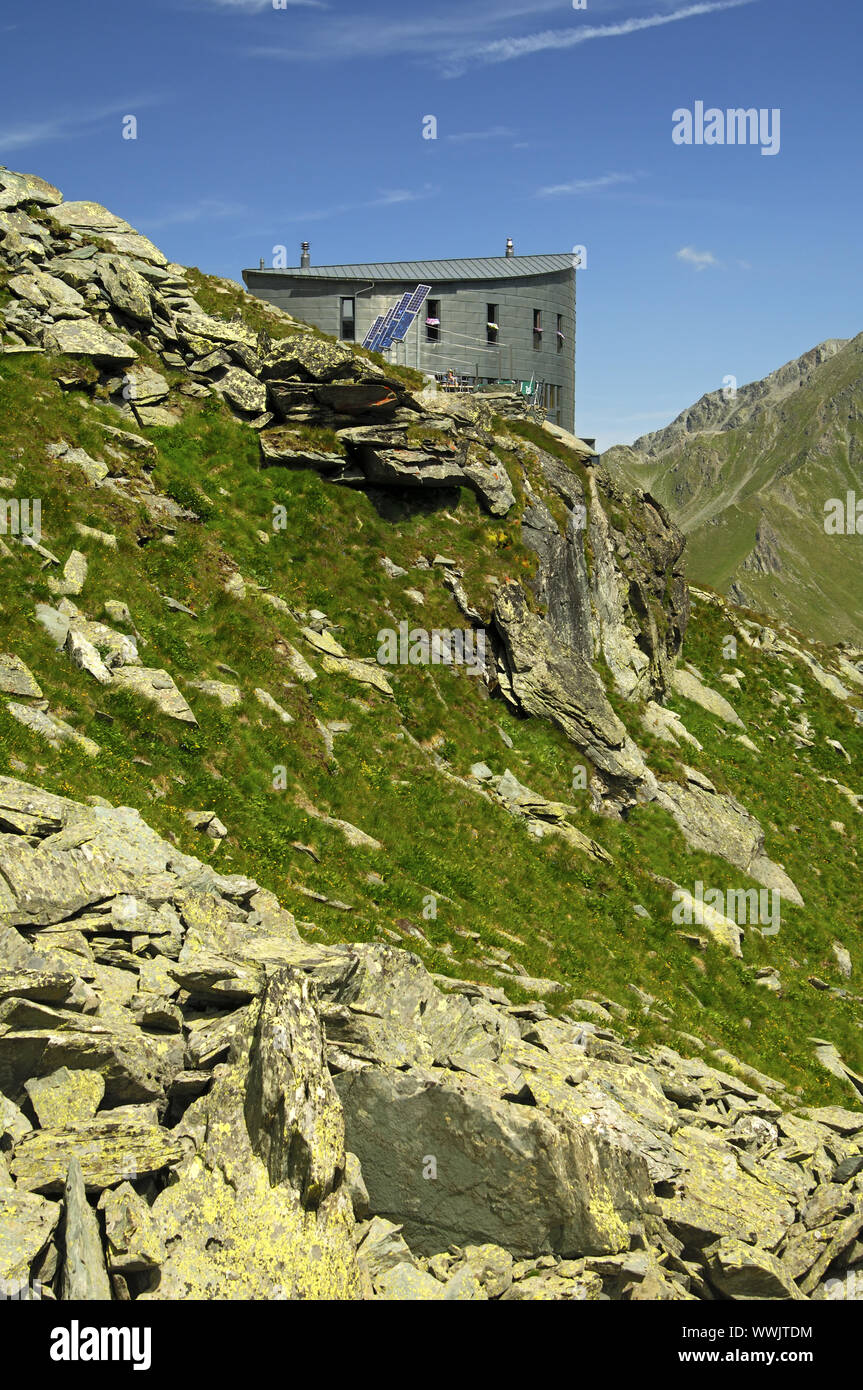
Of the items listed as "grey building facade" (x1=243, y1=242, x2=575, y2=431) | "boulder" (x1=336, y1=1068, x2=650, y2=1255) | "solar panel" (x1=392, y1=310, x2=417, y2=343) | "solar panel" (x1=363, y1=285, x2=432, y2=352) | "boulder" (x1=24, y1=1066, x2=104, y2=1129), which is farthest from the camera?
"grey building facade" (x1=243, y1=242, x2=575, y2=431)

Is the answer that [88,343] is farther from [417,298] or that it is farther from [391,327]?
[417,298]

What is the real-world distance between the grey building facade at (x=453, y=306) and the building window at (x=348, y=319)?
0.20ft

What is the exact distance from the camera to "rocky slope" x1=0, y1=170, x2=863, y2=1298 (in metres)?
10.4

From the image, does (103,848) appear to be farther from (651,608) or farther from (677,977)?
(651,608)

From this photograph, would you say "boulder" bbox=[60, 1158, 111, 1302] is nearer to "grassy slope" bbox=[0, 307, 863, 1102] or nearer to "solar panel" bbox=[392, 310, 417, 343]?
"grassy slope" bbox=[0, 307, 863, 1102]

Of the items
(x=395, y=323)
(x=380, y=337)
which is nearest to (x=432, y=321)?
(x=395, y=323)

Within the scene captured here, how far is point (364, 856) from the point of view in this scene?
887 inches

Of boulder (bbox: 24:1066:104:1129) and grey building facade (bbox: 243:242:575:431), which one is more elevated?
grey building facade (bbox: 243:242:575:431)

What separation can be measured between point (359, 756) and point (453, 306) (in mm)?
42390

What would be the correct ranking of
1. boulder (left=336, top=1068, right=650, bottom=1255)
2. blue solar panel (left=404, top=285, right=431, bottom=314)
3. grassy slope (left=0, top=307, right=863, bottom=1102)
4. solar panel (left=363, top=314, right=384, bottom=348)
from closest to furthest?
1. boulder (left=336, top=1068, right=650, bottom=1255)
2. grassy slope (left=0, top=307, right=863, bottom=1102)
3. solar panel (left=363, top=314, right=384, bottom=348)
4. blue solar panel (left=404, top=285, right=431, bottom=314)

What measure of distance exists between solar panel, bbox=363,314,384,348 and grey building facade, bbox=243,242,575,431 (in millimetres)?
1838

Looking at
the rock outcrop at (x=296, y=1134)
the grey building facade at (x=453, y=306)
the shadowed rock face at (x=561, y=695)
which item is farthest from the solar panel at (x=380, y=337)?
the rock outcrop at (x=296, y=1134)

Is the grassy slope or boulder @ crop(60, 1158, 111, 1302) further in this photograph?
the grassy slope

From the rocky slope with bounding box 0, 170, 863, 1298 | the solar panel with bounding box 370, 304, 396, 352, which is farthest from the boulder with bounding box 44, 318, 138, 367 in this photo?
the solar panel with bounding box 370, 304, 396, 352
